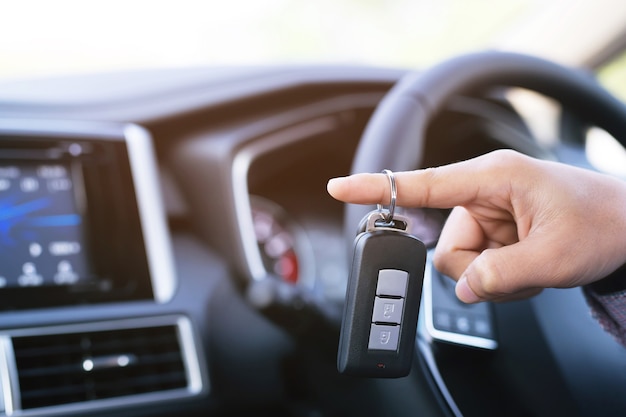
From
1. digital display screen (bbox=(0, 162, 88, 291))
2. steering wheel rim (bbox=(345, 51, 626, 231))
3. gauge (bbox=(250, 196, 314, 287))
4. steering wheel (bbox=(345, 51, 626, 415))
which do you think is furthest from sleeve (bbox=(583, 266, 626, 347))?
digital display screen (bbox=(0, 162, 88, 291))

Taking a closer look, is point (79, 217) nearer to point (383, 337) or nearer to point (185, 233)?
point (185, 233)

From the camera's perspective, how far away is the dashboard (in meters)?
1.21

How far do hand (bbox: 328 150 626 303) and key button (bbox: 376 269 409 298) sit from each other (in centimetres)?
6

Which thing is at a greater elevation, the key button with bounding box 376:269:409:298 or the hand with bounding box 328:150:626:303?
the hand with bounding box 328:150:626:303

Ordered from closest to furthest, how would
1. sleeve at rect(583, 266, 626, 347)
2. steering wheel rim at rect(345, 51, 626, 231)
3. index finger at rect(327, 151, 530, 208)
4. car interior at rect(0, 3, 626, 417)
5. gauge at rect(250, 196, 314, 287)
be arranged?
index finger at rect(327, 151, 530, 208) → sleeve at rect(583, 266, 626, 347) → steering wheel rim at rect(345, 51, 626, 231) → car interior at rect(0, 3, 626, 417) → gauge at rect(250, 196, 314, 287)

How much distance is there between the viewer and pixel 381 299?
2.13ft

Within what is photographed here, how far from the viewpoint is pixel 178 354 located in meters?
1.30

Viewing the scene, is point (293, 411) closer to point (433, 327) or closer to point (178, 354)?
point (178, 354)

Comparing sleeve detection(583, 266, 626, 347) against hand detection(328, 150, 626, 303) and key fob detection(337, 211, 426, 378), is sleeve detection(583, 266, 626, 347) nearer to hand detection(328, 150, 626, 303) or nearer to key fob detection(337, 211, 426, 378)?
hand detection(328, 150, 626, 303)

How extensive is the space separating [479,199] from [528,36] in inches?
47.7

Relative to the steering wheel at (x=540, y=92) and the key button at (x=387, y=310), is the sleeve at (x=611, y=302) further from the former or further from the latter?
the key button at (x=387, y=310)

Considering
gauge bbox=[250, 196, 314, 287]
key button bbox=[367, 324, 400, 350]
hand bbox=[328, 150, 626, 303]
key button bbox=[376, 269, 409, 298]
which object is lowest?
gauge bbox=[250, 196, 314, 287]

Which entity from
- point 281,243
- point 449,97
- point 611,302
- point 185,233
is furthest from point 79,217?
point 611,302

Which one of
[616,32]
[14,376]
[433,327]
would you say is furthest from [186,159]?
[616,32]
